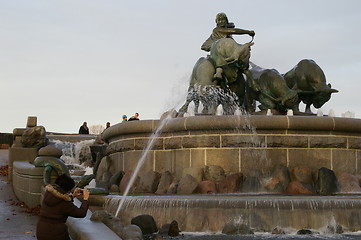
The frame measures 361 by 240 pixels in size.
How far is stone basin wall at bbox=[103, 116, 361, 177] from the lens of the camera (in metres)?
14.3

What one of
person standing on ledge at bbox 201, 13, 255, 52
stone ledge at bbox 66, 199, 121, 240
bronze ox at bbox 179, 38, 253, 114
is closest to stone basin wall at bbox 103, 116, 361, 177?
bronze ox at bbox 179, 38, 253, 114

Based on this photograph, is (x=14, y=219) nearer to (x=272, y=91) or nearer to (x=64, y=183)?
(x=64, y=183)

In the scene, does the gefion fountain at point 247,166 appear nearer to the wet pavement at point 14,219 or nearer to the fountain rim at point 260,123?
the fountain rim at point 260,123

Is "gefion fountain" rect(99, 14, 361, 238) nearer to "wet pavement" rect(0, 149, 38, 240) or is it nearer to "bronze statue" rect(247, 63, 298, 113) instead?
"bronze statue" rect(247, 63, 298, 113)

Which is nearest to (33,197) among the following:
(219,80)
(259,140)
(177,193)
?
(177,193)

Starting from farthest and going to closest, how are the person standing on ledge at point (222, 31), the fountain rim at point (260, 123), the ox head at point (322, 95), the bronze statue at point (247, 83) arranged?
1. the person standing on ledge at point (222, 31)
2. the ox head at point (322, 95)
3. the bronze statue at point (247, 83)
4. the fountain rim at point (260, 123)

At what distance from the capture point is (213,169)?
14.0 m

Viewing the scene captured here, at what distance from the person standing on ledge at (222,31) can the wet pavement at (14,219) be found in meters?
7.54

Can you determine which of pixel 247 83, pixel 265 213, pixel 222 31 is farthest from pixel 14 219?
pixel 222 31

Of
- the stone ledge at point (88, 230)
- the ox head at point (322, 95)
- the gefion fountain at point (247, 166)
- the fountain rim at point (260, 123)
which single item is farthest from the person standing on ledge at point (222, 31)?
the stone ledge at point (88, 230)

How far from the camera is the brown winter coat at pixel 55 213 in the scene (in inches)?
269

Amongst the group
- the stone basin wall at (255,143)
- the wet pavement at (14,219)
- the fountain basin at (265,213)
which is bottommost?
the wet pavement at (14,219)

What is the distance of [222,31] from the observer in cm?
1944

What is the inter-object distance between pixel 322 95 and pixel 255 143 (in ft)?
14.3
